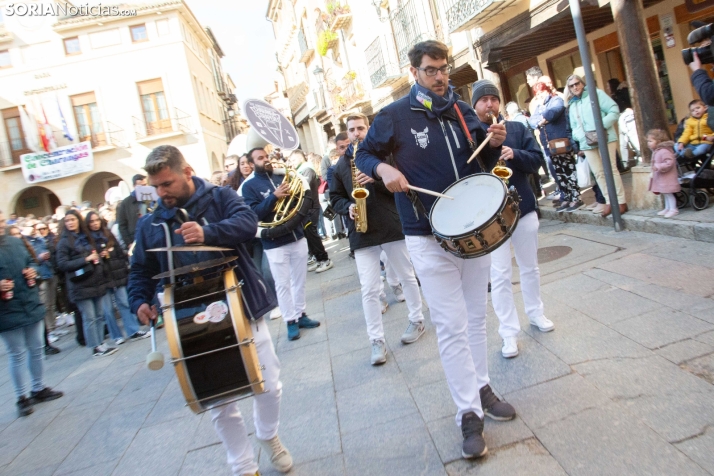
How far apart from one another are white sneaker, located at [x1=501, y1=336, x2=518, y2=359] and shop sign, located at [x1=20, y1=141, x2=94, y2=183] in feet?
93.1

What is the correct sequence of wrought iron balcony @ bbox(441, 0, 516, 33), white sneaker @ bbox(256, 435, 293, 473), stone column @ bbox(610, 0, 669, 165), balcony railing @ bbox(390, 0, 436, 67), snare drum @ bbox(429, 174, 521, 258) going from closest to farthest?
snare drum @ bbox(429, 174, 521, 258), white sneaker @ bbox(256, 435, 293, 473), stone column @ bbox(610, 0, 669, 165), wrought iron balcony @ bbox(441, 0, 516, 33), balcony railing @ bbox(390, 0, 436, 67)

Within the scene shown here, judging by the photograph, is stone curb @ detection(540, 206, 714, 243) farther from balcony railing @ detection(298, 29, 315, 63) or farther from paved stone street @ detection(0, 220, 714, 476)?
balcony railing @ detection(298, 29, 315, 63)

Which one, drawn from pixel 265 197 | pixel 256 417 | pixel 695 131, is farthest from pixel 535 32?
pixel 256 417

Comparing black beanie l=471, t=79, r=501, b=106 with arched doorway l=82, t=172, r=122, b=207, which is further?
arched doorway l=82, t=172, r=122, b=207

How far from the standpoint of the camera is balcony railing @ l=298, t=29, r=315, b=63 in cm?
3347

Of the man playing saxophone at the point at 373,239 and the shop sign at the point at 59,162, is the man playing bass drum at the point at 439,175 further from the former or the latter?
the shop sign at the point at 59,162

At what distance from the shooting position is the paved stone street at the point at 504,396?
274cm

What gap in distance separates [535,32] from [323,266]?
6.33 meters

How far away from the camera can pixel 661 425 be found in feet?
8.87

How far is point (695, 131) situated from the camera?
6.85m

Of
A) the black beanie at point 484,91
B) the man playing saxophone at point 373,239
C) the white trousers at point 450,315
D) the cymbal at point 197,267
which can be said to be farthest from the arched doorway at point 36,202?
the white trousers at point 450,315

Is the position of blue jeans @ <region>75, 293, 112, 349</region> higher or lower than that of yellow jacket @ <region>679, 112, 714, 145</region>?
lower

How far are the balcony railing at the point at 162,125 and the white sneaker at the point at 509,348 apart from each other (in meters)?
27.4

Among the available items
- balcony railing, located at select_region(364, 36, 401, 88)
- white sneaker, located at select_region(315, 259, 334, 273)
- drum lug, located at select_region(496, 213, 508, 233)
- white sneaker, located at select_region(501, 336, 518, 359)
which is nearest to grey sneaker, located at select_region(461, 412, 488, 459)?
drum lug, located at select_region(496, 213, 508, 233)
